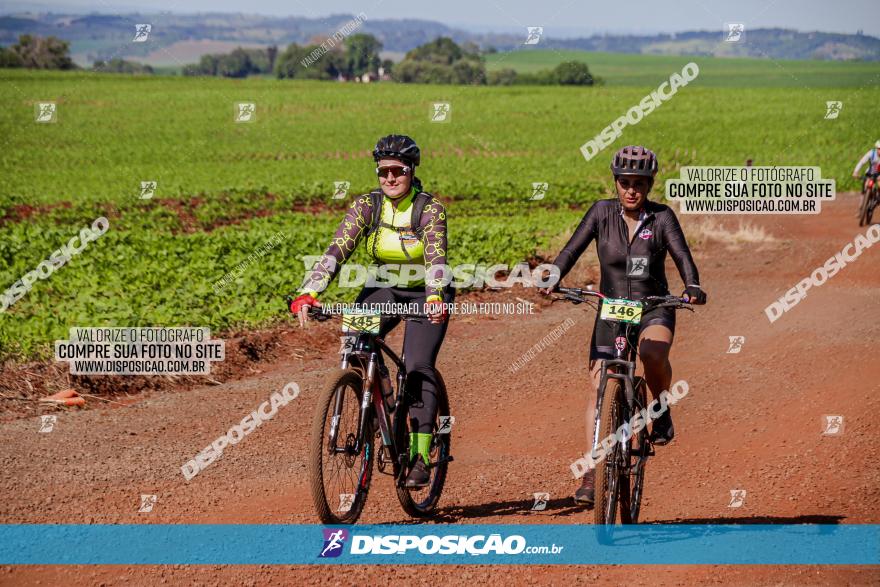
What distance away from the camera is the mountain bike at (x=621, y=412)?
648cm

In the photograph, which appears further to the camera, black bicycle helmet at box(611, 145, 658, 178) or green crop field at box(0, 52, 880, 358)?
green crop field at box(0, 52, 880, 358)

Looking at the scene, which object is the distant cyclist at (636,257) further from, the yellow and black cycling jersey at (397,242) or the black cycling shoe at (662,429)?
the yellow and black cycling jersey at (397,242)

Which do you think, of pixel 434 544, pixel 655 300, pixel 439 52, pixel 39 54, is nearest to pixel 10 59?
pixel 39 54

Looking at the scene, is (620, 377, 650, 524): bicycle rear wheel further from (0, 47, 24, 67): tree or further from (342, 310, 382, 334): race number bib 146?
(0, 47, 24, 67): tree

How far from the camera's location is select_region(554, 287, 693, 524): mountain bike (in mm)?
6477

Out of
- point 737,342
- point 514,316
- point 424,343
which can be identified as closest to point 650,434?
point 424,343

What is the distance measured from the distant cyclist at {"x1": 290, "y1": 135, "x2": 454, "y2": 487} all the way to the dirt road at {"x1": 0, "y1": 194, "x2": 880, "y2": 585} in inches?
34.8

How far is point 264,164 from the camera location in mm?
44844

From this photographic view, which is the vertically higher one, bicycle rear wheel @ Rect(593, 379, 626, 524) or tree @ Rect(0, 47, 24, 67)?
tree @ Rect(0, 47, 24, 67)

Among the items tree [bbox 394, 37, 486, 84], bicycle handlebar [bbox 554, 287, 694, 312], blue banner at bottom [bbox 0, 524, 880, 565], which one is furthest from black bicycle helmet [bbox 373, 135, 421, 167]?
tree [bbox 394, 37, 486, 84]

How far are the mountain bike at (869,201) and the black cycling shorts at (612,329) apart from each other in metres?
17.3

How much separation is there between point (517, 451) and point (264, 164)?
37416mm

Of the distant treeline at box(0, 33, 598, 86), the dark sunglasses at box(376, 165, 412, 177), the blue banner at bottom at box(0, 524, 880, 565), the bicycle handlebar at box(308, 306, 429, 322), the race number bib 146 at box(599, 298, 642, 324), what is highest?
the distant treeline at box(0, 33, 598, 86)

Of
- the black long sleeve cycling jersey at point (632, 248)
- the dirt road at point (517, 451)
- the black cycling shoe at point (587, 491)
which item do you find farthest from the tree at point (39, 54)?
the black cycling shoe at point (587, 491)
